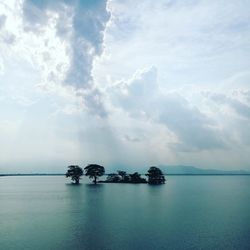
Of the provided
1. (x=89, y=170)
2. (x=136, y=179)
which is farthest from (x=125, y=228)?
(x=136, y=179)

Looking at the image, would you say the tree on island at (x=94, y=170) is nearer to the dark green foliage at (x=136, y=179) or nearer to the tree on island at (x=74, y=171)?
the tree on island at (x=74, y=171)

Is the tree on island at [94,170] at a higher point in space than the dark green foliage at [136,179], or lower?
higher

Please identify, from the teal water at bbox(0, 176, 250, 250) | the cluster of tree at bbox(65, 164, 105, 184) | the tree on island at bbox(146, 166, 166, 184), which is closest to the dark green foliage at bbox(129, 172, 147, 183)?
the tree on island at bbox(146, 166, 166, 184)

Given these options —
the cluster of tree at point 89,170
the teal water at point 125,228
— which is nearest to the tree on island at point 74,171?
the cluster of tree at point 89,170

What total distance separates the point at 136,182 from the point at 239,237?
149 m

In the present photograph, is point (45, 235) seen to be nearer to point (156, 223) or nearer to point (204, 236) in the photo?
point (156, 223)

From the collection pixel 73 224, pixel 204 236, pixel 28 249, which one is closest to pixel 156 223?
pixel 204 236

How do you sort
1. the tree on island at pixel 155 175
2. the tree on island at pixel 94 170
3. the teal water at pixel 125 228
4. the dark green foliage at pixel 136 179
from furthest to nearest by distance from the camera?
the dark green foliage at pixel 136 179 → the tree on island at pixel 155 175 → the tree on island at pixel 94 170 → the teal water at pixel 125 228

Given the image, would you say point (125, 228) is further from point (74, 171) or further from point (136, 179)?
point (136, 179)

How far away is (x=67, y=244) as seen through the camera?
1651 inches

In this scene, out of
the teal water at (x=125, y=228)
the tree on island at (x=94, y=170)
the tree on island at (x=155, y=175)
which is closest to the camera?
the teal water at (x=125, y=228)

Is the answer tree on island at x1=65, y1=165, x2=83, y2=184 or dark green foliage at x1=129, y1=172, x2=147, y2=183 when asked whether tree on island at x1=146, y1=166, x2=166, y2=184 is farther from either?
tree on island at x1=65, y1=165, x2=83, y2=184

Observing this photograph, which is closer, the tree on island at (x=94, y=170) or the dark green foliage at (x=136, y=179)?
the tree on island at (x=94, y=170)

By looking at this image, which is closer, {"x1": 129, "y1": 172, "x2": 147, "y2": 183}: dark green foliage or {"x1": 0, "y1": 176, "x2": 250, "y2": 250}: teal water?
{"x1": 0, "y1": 176, "x2": 250, "y2": 250}: teal water
